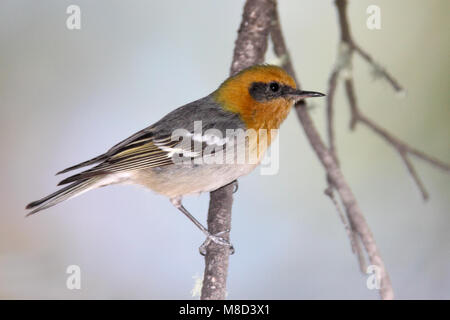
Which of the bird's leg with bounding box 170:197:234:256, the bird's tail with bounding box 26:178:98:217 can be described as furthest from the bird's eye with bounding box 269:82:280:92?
the bird's tail with bounding box 26:178:98:217

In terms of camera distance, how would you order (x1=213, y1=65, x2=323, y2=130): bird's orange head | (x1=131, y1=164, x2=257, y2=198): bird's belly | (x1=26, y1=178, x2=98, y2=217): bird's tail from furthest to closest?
(x1=213, y1=65, x2=323, y2=130): bird's orange head
(x1=131, y1=164, x2=257, y2=198): bird's belly
(x1=26, y1=178, x2=98, y2=217): bird's tail

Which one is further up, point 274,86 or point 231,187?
point 274,86

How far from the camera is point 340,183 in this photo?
121 inches

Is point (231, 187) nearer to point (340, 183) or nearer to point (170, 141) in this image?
point (170, 141)

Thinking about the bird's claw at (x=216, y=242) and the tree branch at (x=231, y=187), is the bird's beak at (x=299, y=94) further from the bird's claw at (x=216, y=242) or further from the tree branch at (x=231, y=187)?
the bird's claw at (x=216, y=242)

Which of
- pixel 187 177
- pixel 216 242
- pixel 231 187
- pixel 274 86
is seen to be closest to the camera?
pixel 216 242

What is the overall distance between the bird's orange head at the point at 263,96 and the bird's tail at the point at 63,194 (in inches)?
34.2

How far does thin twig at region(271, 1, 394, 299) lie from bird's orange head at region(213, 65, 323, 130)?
0.62 ft

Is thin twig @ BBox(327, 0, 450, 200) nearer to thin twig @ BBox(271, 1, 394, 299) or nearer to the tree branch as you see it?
thin twig @ BBox(271, 1, 394, 299)

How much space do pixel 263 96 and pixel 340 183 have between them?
2.12 ft

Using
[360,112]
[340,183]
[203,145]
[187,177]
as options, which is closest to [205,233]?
[187,177]

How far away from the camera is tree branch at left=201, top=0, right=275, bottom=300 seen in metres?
2.76
